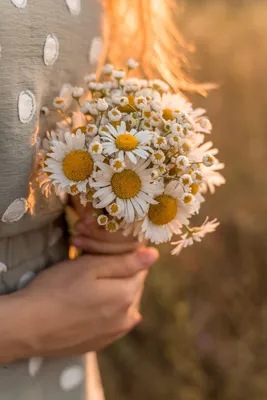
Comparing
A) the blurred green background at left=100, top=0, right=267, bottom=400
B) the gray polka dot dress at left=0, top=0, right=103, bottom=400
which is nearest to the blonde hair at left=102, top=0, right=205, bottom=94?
the gray polka dot dress at left=0, top=0, right=103, bottom=400

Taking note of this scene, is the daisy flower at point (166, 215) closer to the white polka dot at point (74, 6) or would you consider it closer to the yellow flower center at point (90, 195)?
the yellow flower center at point (90, 195)

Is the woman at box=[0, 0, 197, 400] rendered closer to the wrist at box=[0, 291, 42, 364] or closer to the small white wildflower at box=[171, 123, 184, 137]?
the wrist at box=[0, 291, 42, 364]

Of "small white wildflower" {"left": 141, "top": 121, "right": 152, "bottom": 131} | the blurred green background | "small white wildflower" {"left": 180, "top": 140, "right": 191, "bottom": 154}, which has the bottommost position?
the blurred green background

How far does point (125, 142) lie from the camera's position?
75 cm

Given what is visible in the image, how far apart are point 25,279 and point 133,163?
0.30 meters

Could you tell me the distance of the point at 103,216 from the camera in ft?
2.59

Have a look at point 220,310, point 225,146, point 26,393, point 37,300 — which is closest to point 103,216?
point 37,300

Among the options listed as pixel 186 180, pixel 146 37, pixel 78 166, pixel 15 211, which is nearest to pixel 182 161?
pixel 186 180

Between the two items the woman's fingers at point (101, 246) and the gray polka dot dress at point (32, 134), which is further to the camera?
the woman's fingers at point (101, 246)

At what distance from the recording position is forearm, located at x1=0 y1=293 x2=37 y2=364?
847 mm

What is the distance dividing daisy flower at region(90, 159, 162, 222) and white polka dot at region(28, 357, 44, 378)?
32 cm

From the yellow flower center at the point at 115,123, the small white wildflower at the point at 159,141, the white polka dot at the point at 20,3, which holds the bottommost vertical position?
the small white wildflower at the point at 159,141

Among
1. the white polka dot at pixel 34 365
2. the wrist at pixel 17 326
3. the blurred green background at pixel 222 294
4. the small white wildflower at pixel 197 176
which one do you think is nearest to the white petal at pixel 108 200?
the small white wildflower at pixel 197 176

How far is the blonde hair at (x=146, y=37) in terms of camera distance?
105 centimetres
